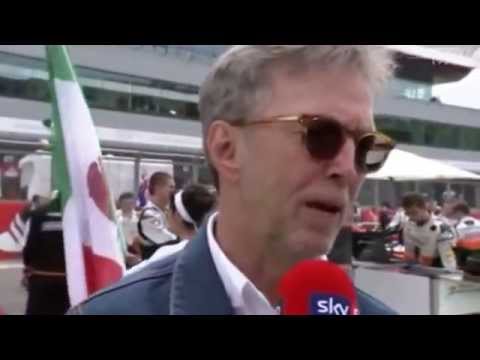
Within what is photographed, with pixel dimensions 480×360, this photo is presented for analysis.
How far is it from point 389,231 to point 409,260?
2683mm

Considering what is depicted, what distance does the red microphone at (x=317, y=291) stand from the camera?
0.80 metres

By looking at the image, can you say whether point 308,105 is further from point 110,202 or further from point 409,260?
point 409,260

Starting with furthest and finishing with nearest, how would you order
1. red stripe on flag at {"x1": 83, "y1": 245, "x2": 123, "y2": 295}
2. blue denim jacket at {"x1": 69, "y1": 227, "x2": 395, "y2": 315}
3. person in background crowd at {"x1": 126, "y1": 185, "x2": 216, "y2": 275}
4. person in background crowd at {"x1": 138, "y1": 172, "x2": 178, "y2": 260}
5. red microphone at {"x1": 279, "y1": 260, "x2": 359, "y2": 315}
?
1. person in background crowd at {"x1": 138, "y1": 172, "x2": 178, "y2": 260}
2. person in background crowd at {"x1": 126, "y1": 185, "x2": 216, "y2": 275}
3. red stripe on flag at {"x1": 83, "y1": 245, "x2": 123, "y2": 295}
4. blue denim jacket at {"x1": 69, "y1": 227, "x2": 395, "y2": 315}
5. red microphone at {"x1": 279, "y1": 260, "x2": 359, "y2": 315}

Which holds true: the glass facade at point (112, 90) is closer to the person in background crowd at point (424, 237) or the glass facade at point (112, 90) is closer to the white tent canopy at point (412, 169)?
the white tent canopy at point (412, 169)

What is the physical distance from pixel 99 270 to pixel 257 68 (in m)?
1.65

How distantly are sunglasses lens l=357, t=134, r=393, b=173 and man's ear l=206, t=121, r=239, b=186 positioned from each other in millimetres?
219

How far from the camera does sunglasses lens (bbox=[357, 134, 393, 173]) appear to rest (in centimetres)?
108

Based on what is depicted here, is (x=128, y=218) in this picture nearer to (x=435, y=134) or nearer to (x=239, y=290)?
(x=239, y=290)

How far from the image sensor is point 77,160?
2594 mm

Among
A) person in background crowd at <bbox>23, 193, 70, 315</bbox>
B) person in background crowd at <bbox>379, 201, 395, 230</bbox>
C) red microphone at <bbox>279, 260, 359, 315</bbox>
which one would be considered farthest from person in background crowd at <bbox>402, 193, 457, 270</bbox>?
person in background crowd at <bbox>379, 201, 395, 230</bbox>

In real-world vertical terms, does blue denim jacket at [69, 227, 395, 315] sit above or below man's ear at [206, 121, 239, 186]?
below

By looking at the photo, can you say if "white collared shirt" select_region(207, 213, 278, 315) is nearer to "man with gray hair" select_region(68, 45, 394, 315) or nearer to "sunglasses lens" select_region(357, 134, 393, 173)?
"man with gray hair" select_region(68, 45, 394, 315)

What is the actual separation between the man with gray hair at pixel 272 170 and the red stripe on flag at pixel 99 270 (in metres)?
1.48

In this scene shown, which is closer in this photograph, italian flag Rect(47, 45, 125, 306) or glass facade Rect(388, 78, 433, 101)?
italian flag Rect(47, 45, 125, 306)
